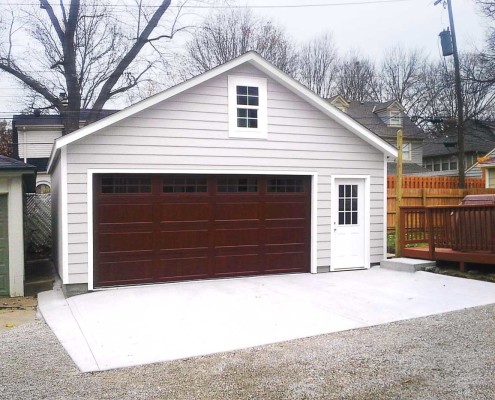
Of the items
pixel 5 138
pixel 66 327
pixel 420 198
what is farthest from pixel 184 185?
pixel 5 138

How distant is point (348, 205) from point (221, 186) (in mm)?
3072

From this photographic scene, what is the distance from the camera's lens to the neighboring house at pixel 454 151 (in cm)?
3011

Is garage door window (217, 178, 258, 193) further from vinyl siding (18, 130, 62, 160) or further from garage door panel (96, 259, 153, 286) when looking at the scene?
vinyl siding (18, 130, 62, 160)

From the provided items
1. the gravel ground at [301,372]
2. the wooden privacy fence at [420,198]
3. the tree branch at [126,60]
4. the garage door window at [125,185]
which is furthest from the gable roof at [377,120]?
the gravel ground at [301,372]

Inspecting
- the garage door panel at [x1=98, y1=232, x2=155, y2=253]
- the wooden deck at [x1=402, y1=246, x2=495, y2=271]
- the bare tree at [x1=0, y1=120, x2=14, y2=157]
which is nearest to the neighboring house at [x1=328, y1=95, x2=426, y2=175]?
the wooden deck at [x1=402, y1=246, x2=495, y2=271]

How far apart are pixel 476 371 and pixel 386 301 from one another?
300 cm

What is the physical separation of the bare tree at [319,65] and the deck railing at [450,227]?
76.3ft

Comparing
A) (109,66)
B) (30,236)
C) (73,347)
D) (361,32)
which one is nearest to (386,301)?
(73,347)

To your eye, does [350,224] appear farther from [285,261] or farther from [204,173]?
[204,173]

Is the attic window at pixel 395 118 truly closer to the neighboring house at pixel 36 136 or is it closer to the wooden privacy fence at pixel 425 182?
the wooden privacy fence at pixel 425 182

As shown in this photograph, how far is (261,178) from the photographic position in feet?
32.1

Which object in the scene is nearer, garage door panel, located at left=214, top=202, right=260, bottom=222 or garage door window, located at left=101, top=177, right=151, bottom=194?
garage door window, located at left=101, top=177, right=151, bottom=194

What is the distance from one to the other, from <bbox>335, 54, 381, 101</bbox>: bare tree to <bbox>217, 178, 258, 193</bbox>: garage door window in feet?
88.7

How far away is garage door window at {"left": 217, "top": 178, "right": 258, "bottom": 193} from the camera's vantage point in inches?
372
